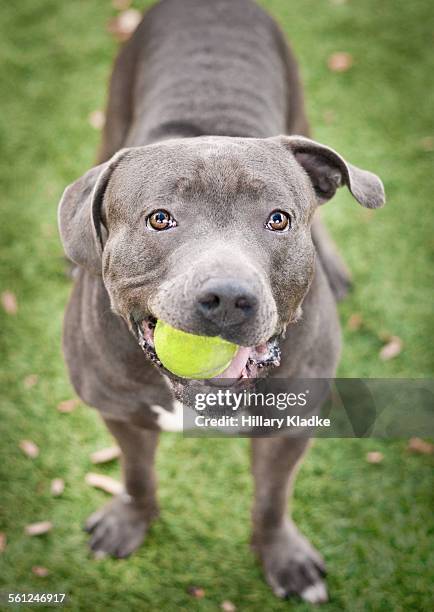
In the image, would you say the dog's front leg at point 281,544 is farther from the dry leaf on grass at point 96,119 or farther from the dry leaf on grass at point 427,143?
the dry leaf on grass at point 96,119

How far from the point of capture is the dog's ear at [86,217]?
8.83 ft

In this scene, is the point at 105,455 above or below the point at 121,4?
below

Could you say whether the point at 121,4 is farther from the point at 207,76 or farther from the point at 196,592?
the point at 196,592

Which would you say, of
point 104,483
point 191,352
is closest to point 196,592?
point 104,483

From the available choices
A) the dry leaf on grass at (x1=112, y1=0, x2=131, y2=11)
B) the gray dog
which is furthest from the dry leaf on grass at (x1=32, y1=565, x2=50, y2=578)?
the dry leaf on grass at (x1=112, y1=0, x2=131, y2=11)

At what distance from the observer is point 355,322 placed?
4672mm

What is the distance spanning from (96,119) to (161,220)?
361 cm

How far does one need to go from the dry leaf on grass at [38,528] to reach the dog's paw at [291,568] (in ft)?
3.81

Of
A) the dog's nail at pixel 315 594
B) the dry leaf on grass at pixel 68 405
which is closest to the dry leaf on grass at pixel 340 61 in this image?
the dry leaf on grass at pixel 68 405

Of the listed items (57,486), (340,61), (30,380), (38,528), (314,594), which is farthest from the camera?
(340,61)

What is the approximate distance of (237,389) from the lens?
259 cm

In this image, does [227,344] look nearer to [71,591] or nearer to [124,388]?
[124,388]

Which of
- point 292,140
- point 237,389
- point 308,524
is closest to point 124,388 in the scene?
point 237,389

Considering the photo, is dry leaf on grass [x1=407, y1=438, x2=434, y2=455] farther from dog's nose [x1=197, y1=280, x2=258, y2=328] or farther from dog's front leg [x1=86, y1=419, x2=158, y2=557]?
dog's nose [x1=197, y1=280, x2=258, y2=328]
